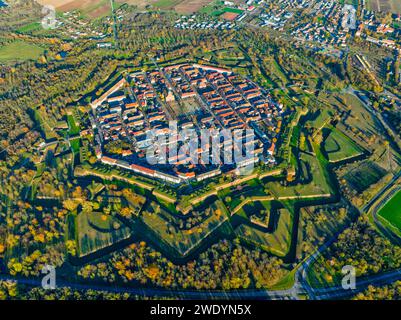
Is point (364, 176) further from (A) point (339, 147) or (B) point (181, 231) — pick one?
(B) point (181, 231)

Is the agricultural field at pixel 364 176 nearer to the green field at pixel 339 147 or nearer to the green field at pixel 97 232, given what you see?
the green field at pixel 339 147

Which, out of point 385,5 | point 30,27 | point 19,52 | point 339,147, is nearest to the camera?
point 339,147

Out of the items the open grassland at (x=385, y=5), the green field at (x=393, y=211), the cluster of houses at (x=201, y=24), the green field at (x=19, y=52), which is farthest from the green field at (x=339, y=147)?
the green field at (x=19, y=52)

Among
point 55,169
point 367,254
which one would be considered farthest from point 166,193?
point 367,254

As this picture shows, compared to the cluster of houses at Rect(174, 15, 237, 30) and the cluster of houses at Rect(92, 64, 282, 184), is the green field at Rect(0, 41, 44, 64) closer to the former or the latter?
the cluster of houses at Rect(92, 64, 282, 184)

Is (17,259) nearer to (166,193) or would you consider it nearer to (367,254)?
(166,193)

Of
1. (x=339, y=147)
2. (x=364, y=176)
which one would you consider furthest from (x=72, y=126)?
(x=364, y=176)

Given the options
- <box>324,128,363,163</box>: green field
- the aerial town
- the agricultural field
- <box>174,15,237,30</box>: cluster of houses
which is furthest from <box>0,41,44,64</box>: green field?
the agricultural field
